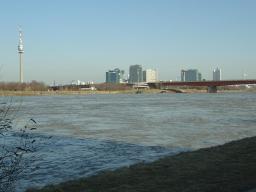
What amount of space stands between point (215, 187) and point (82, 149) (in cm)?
1378

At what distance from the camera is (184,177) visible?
13.0m

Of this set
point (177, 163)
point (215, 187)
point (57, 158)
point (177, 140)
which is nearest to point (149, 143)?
point (177, 140)

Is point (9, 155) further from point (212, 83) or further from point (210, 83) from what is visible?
point (210, 83)

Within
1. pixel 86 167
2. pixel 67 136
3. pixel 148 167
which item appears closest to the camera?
pixel 148 167

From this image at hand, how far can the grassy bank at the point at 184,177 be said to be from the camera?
1134 centimetres

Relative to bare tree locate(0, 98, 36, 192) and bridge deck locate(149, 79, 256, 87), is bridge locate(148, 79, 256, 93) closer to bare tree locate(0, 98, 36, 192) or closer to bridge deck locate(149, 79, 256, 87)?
bridge deck locate(149, 79, 256, 87)

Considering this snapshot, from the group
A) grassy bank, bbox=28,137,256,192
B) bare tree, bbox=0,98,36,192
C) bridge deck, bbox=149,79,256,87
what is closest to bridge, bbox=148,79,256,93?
bridge deck, bbox=149,79,256,87

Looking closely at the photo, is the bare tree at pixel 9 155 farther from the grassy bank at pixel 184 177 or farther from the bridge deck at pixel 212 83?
the bridge deck at pixel 212 83

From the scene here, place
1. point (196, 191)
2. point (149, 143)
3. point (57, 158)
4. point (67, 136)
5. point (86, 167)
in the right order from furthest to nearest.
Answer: point (67, 136) → point (149, 143) → point (57, 158) → point (86, 167) → point (196, 191)

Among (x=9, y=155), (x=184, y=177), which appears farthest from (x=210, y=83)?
(x=9, y=155)

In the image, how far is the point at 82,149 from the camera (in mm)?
24141

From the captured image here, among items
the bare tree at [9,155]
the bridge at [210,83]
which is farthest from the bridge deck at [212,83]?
the bare tree at [9,155]

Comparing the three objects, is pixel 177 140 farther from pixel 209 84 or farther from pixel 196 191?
pixel 209 84

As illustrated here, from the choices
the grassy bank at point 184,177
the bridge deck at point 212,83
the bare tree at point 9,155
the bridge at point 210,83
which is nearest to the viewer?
the bare tree at point 9,155
